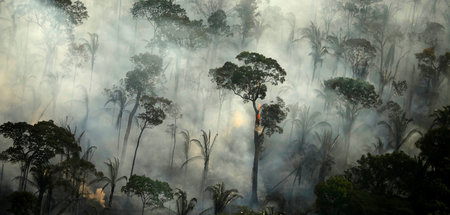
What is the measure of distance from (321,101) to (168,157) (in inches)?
1176

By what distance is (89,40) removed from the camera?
2781 inches

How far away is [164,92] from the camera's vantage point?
58688 millimetres

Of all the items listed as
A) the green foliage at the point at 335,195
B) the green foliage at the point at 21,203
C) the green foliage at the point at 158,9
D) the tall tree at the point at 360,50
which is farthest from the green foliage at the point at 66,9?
the green foliage at the point at 335,195

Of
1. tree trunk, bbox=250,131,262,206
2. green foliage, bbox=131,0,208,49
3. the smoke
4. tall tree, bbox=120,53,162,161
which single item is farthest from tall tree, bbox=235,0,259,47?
tree trunk, bbox=250,131,262,206

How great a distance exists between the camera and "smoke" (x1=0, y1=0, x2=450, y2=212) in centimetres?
5578

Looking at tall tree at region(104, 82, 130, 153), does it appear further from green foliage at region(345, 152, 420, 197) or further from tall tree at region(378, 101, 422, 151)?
tall tree at region(378, 101, 422, 151)

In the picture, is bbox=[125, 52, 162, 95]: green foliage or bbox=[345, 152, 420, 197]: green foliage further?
bbox=[125, 52, 162, 95]: green foliage

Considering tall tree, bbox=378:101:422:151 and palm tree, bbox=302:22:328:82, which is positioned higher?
palm tree, bbox=302:22:328:82

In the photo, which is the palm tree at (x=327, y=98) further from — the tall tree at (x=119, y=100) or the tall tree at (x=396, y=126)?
the tall tree at (x=119, y=100)

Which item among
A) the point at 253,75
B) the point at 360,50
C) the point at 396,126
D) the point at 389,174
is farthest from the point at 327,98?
the point at 389,174

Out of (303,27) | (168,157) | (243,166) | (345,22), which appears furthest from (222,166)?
(345,22)

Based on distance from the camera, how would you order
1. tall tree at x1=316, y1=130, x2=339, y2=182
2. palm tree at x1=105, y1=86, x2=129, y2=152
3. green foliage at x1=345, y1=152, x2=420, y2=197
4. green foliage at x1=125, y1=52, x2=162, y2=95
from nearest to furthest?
green foliage at x1=345, y1=152, x2=420, y2=197 < tall tree at x1=316, y1=130, x2=339, y2=182 < green foliage at x1=125, y1=52, x2=162, y2=95 < palm tree at x1=105, y1=86, x2=129, y2=152

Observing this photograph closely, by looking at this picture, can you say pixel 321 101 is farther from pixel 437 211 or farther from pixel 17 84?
pixel 17 84

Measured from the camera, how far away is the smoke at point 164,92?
5578 cm
